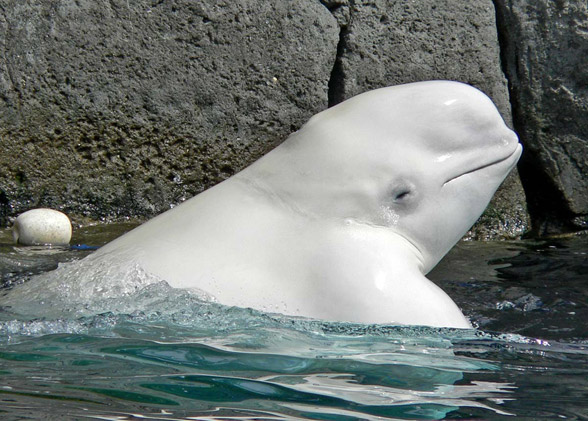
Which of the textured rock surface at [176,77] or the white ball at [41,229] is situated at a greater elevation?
the textured rock surface at [176,77]

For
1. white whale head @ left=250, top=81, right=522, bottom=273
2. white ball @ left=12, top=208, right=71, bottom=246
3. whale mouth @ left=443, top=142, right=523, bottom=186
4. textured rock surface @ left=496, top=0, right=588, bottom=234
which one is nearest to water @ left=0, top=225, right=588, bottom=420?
white whale head @ left=250, top=81, right=522, bottom=273

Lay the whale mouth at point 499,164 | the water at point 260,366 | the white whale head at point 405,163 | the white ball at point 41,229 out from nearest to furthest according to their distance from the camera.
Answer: the water at point 260,366, the white whale head at point 405,163, the whale mouth at point 499,164, the white ball at point 41,229

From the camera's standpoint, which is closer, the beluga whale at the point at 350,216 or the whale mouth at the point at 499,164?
the beluga whale at the point at 350,216

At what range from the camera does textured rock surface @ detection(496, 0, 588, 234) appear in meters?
7.96

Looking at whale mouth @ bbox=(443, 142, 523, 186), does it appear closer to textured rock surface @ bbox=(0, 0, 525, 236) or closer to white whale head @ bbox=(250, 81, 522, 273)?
white whale head @ bbox=(250, 81, 522, 273)

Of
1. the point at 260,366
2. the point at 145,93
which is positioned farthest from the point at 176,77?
the point at 260,366

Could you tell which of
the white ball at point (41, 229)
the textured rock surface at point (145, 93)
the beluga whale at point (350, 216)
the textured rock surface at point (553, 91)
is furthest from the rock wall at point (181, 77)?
the beluga whale at point (350, 216)

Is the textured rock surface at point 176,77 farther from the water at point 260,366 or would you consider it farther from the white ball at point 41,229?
the water at point 260,366

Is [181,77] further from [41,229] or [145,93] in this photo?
[41,229]

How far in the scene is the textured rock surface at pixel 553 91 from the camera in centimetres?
796

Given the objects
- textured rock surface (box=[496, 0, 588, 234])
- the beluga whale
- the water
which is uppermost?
textured rock surface (box=[496, 0, 588, 234])

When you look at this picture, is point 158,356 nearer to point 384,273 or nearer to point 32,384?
point 32,384

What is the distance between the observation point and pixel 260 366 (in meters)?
3.03

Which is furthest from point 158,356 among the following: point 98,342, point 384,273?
point 384,273
